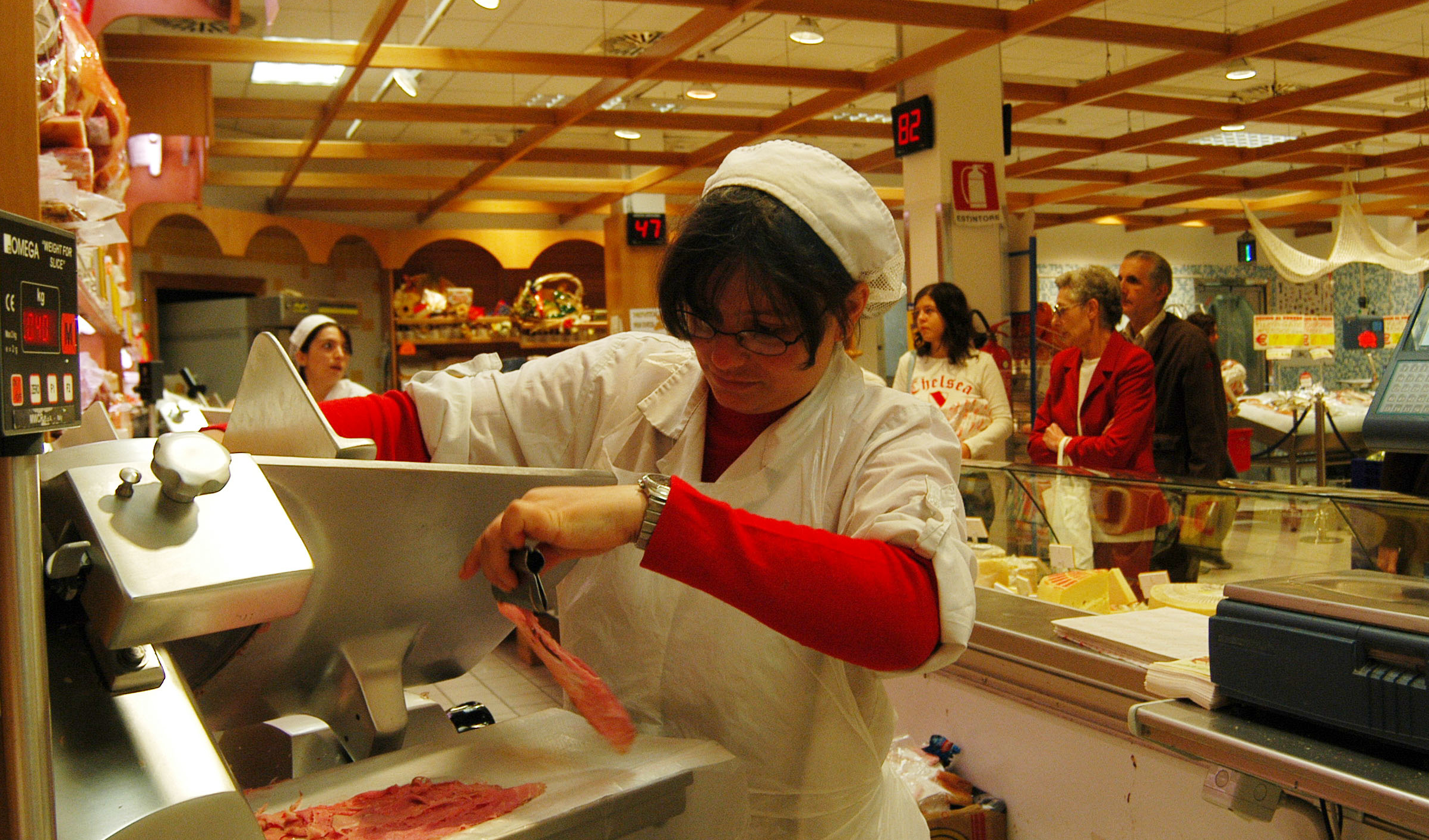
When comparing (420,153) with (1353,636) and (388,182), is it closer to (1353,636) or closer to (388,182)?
(388,182)

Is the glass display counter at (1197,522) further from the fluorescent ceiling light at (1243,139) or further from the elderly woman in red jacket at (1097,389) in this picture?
the fluorescent ceiling light at (1243,139)

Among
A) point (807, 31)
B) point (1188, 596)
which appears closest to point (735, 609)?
point (1188, 596)

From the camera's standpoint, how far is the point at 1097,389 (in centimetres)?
384

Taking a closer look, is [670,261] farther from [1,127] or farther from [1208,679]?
[1208,679]

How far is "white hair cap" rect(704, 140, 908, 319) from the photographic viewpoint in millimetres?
1111

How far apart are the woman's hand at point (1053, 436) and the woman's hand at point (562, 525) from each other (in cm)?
316

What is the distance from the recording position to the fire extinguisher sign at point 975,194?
252 inches

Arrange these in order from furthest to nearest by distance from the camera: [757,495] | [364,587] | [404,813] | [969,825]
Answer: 1. [969,825]
2. [757,495]
3. [364,587]
4. [404,813]

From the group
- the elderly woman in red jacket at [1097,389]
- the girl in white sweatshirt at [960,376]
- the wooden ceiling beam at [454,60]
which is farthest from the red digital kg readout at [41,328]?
the wooden ceiling beam at [454,60]

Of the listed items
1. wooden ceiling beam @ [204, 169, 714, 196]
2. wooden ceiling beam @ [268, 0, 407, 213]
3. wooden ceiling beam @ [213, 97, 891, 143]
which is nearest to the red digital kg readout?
wooden ceiling beam @ [268, 0, 407, 213]

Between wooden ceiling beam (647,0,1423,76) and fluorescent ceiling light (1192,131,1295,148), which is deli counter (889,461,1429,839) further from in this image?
fluorescent ceiling light (1192,131,1295,148)

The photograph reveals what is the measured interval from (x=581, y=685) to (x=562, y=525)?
22 cm

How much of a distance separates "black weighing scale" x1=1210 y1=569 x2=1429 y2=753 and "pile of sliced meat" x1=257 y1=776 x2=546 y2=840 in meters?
0.88

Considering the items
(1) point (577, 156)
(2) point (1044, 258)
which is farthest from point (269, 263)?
(2) point (1044, 258)
